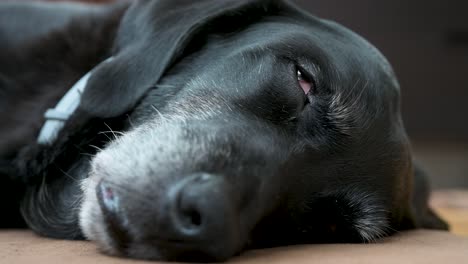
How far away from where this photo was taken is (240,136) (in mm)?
1998

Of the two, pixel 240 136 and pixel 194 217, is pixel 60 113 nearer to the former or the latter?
pixel 240 136

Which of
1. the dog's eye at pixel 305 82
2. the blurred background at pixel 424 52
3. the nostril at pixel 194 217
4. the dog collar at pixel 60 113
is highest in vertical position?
the dog's eye at pixel 305 82

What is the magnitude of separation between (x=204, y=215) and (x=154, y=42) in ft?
3.40

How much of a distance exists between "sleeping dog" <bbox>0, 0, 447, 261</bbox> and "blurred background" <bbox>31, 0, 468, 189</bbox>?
16.3 feet

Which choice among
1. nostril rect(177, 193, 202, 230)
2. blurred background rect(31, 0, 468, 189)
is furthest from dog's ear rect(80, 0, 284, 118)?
blurred background rect(31, 0, 468, 189)

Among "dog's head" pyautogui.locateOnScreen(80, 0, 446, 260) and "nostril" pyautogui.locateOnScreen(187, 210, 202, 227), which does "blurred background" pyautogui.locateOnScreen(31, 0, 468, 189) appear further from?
"nostril" pyautogui.locateOnScreen(187, 210, 202, 227)

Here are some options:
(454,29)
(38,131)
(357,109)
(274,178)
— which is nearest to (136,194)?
(274,178)

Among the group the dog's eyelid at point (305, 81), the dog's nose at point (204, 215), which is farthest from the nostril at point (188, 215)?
the dog's eyelid at point (305, 81)

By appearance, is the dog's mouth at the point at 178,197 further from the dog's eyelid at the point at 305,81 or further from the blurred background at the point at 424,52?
the blurred background at the point at 424,52

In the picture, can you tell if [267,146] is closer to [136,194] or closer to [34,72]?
[136,194]

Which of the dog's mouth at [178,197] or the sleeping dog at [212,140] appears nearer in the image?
the dog's mouth at [178,197]

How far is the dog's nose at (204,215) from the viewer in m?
1.68

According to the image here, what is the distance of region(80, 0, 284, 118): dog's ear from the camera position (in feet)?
8.13

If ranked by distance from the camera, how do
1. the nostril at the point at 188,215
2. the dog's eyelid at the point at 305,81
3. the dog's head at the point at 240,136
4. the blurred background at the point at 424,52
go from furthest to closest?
1. the blurred background at the point at 424,52
2. the dog's eyelid at the point at 305,81
3. the dog's head at the point at 240,136
4. the nostril at the point at 188,215
